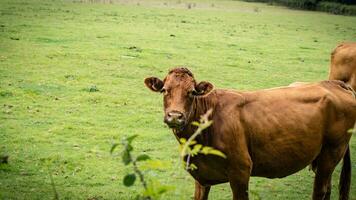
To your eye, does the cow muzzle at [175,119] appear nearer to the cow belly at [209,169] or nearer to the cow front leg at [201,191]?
the cow belly at [209,169]

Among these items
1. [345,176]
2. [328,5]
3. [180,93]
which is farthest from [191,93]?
[328,5]

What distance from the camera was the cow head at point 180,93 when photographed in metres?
5.33

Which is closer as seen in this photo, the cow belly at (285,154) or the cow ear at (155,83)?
the cow ear at (155,83)

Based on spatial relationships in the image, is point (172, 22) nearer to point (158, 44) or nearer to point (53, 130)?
point (158, 44)

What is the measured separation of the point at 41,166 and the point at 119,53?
369 inches

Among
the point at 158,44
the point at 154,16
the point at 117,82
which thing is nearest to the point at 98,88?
the point at 117,82

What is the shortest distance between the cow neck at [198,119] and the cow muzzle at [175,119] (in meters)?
0.45

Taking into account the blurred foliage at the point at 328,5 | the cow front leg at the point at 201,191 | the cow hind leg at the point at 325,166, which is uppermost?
the cow hind leg at the point at 325,166

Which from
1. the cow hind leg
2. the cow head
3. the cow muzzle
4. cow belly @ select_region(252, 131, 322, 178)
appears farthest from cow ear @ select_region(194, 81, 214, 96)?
the cow hind leg

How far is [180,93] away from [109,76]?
8828 mm

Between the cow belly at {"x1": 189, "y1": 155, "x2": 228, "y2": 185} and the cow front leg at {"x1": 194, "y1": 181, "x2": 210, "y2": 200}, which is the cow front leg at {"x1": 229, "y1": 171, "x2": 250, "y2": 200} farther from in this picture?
the cow front leg at {"x1": 194, "y1": 181, "x2": 210, "y2": 200}

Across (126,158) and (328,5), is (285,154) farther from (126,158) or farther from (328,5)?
(328,5)

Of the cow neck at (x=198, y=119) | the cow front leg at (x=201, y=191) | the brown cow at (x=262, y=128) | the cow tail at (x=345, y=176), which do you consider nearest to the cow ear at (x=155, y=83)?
the brown cow at (x=262, y=128)

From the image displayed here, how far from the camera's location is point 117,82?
536 inches
